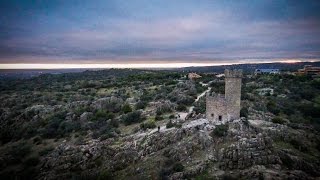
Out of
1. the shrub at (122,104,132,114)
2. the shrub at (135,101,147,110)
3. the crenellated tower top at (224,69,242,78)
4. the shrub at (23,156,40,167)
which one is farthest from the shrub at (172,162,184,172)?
the shrub at (135,101,147,110)

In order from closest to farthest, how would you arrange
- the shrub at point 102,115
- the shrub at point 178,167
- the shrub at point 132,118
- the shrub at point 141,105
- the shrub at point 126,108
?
the shrub at point 178,167 < the shrub at point 132,118 < the shrub at point 102,115 < the shrub at point 126,108 < the shrub at point 141,105

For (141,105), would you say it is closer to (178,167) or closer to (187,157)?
(187,157)

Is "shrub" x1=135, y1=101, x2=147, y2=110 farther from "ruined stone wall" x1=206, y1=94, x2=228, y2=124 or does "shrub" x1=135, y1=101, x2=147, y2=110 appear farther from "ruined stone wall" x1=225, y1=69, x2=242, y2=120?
"ruined stone wall" x1=225, y1=69, x2=242, y2=120

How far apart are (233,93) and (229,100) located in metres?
0.71

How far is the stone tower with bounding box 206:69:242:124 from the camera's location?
25594mm

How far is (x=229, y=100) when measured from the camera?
1007 inches

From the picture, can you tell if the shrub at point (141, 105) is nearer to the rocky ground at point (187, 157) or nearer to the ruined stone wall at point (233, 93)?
the rocky ground at point (187, 157)

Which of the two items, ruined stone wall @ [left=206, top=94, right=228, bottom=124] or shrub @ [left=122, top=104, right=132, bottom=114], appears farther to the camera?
shrub @ [left=122, top=104, right=132, bottom=114]

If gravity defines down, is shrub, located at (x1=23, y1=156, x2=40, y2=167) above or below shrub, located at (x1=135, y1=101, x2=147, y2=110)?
below

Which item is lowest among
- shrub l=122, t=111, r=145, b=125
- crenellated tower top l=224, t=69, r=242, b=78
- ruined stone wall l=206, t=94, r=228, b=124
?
shrub l=122, t=111, r=145, b=125

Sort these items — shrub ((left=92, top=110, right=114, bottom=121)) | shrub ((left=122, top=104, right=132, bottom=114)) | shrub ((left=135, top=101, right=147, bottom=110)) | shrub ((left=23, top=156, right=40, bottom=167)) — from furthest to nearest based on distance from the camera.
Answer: shrub ((left=135, top=101, right=147, bottom=110))
shrub ((left=122, top=104, right=132, bottom=114))
shrub ((left=92, top=110, right=114, bottom=121))
shrub ((left=23, top=156, right=40, bottom=167))

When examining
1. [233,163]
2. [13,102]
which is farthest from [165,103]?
[13,102]

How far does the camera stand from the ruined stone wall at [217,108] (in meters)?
25.8

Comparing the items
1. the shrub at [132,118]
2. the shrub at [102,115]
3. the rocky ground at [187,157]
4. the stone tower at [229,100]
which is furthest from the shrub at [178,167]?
the shrub at [102,115]
